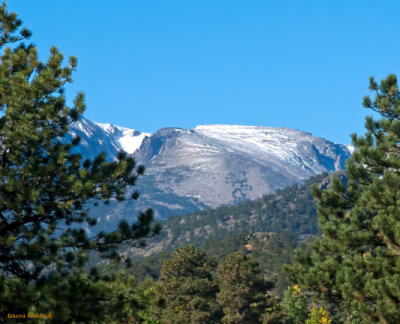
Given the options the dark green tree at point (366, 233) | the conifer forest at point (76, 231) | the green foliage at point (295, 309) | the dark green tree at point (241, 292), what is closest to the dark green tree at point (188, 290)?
the dark green tree at point (241, 292)

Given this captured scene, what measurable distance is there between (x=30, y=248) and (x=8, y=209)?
4.47 feet

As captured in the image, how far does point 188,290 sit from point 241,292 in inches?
214

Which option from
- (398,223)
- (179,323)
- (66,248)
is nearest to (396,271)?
(398,223)

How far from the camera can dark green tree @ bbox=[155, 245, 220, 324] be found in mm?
56781

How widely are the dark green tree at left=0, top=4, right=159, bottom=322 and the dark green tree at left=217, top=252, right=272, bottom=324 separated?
46.3 m

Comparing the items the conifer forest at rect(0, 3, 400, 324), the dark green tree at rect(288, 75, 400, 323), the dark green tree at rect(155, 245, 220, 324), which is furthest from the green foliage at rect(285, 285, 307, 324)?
the conifer forest at rect(0, 3, 400, 324)

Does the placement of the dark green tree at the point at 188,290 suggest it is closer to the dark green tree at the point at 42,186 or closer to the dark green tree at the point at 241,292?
the dark green tree at the point at 241,292

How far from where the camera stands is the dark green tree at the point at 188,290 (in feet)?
186

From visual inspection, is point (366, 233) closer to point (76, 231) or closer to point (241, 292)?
point (76, 231)

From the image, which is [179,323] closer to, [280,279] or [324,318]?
[324,318]

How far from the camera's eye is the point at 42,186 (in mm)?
16609

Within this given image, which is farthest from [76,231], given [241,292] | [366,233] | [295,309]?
[295,309]

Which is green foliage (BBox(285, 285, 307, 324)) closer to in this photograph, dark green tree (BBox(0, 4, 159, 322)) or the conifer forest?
the conifer forest

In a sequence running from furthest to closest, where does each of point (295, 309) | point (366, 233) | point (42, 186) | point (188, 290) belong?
point (295, 309) < point (188, 290) < point (366, 233) < point (42, 186)
